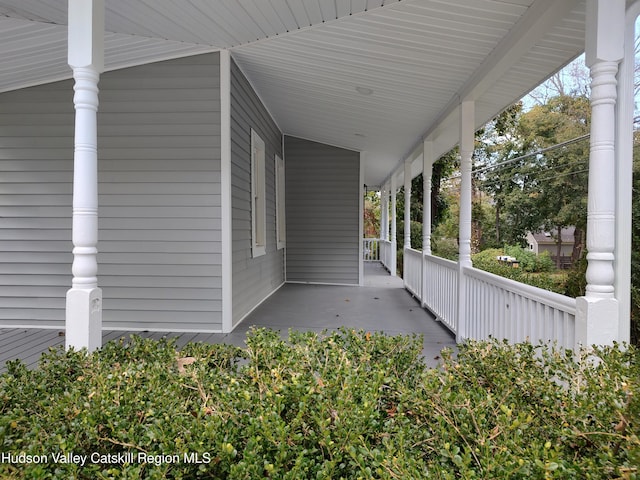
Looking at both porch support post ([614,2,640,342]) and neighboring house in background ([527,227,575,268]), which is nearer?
porch support post ([614,2,640,342])

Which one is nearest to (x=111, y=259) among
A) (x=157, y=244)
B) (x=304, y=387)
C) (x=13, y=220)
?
(x=157, y=244)

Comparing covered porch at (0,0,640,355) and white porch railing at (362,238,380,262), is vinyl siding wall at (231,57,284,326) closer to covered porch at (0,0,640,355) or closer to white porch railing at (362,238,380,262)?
covered porch at (0,0,640,355)

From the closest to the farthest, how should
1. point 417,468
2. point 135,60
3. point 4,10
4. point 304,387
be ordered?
1. point 417,468
2. point 304,387
3. point 4,10
4. point 135,60

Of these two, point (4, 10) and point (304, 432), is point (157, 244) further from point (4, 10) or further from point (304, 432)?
point (304, 432)

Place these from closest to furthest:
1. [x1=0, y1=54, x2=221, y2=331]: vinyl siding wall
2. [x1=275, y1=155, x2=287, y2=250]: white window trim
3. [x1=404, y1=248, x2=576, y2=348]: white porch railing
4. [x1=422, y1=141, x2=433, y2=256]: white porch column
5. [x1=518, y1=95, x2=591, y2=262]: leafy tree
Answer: [x1=404, y1=248, x2=576, y2=348]: white porch railing, [x1=0, y1=54, x2=221, y2=331]: vinyl siding wall, [x1=422, y1=141, x2=433, y2=256]: white porch column, [x1=275, y1=155, x2=287, y2=250]: white window trim, [x1=518, y1=95, x2=591, y2=262]: leafy tree

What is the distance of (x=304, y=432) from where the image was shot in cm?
126

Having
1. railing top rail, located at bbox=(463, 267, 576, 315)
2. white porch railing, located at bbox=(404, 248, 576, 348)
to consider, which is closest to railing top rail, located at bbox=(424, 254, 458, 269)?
white porch railing, located at bbox=(404, 248, 576, 348)

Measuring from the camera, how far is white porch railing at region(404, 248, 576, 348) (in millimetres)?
2562

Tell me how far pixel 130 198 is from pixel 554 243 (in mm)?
20468

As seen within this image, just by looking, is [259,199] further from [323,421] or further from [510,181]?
[510,181]

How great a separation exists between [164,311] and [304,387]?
381 centimetres

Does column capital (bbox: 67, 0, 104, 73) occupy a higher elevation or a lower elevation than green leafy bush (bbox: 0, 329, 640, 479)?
higher

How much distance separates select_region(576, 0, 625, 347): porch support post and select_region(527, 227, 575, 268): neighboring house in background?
16803 millimetres

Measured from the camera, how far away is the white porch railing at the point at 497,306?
2.56 metres
